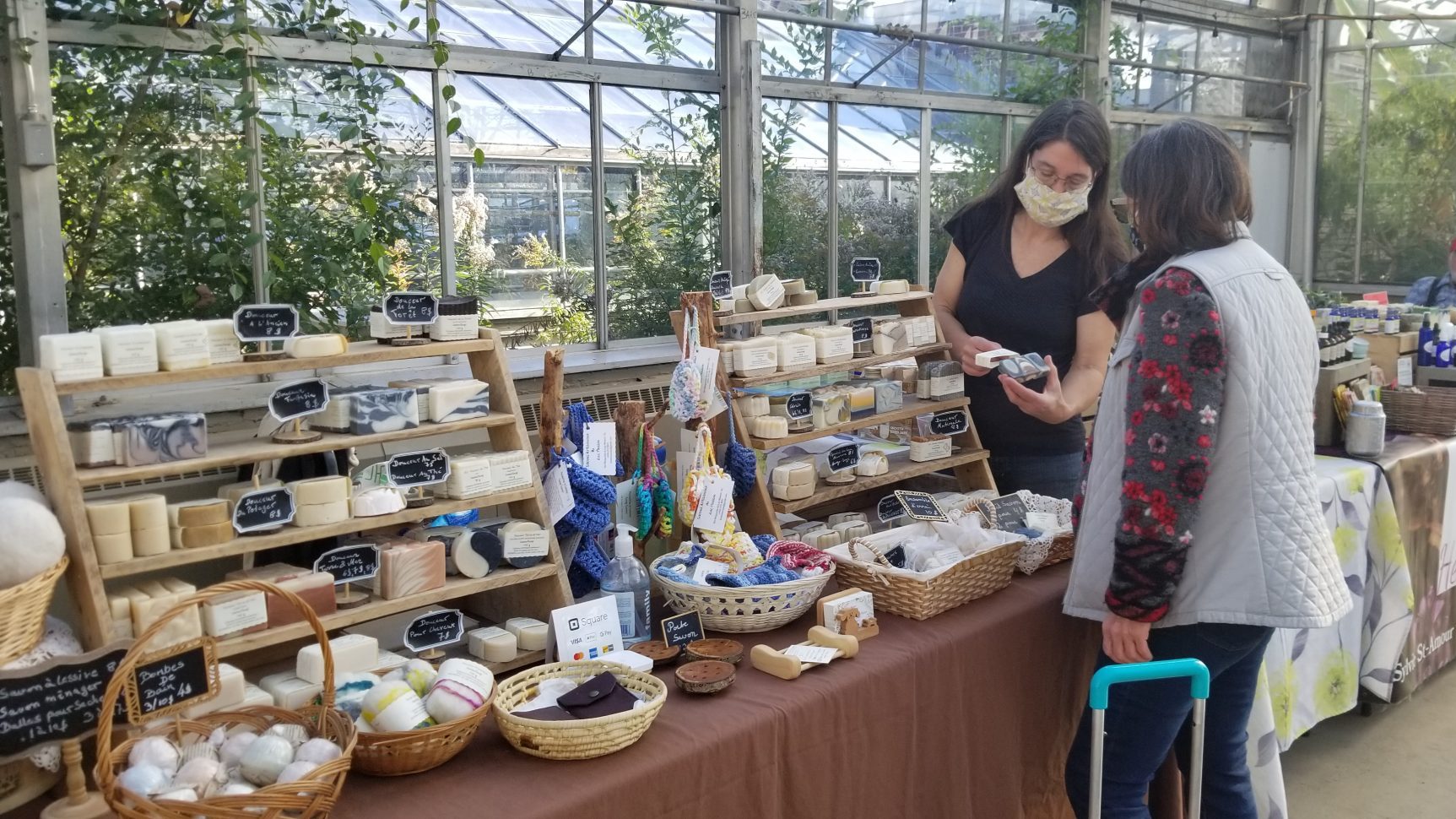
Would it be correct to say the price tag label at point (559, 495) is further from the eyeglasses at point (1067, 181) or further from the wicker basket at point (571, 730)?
the eyeglasses at point (1067, 181)

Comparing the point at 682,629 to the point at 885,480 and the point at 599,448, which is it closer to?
the point at 599,448

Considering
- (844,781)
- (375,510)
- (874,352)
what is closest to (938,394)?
(874,352)

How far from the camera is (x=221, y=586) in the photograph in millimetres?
1552

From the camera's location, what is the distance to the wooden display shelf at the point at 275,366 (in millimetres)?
1790

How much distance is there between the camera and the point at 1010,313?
9.65 ft

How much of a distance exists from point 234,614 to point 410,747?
421mm

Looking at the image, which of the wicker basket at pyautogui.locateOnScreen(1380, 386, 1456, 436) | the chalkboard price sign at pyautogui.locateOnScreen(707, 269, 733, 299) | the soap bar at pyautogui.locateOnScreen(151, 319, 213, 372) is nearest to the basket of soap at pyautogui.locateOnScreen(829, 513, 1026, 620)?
the chalkboard price sign at pyautogui.locateOnScreen(707, 269, 733, 299)

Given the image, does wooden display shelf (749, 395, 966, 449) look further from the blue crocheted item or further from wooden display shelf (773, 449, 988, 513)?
the blue crocheted item

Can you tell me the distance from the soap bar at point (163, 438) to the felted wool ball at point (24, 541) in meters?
0.18

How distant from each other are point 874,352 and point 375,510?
1.42m

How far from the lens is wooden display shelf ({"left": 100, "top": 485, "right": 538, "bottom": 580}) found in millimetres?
1775

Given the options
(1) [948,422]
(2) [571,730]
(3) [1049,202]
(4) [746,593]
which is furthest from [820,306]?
(2) [571,730]

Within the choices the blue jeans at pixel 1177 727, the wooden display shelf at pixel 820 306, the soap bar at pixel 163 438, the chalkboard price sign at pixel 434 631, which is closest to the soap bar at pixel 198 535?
the soap bar at pixel 163 438

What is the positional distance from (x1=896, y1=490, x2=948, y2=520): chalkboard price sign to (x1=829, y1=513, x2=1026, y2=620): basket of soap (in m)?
0.03
